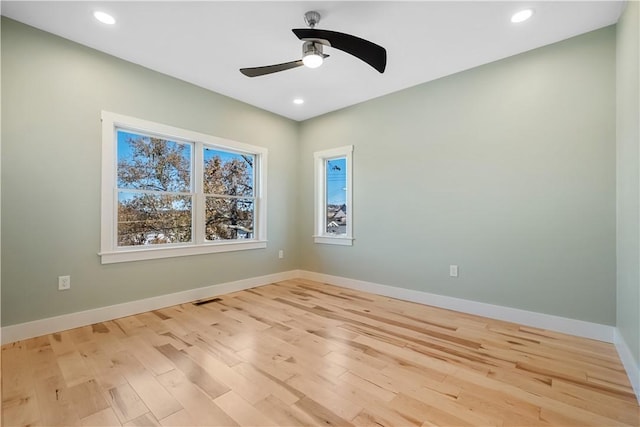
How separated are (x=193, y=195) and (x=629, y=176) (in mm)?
4110

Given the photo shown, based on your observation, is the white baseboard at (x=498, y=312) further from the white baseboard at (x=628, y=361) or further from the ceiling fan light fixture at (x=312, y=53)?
the ceiling fan light fixture at (x=312, y=53)

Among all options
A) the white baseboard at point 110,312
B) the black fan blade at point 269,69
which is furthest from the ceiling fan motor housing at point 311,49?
the white baseboard at point 110,312

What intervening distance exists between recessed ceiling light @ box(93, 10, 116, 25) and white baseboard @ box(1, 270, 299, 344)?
8.61 feet

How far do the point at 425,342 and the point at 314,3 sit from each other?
9.41 feet

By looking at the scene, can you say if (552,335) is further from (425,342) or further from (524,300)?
(425,342)

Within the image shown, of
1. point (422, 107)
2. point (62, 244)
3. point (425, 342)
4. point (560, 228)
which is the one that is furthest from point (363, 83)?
point (62, 244)

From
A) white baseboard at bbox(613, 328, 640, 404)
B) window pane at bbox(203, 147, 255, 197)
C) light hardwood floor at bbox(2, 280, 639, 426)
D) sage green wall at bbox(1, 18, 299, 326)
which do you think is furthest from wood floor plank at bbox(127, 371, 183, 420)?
white baseboard at bbox(613, 328, 640, 404)

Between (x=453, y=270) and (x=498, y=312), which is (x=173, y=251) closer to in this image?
(x=453, y=270)

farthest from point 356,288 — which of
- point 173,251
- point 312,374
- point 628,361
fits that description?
point 628,361

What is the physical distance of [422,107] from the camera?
3506mm

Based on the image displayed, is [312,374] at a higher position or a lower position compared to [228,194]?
lower

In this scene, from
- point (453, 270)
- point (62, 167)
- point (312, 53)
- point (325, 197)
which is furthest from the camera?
point (325, 197)

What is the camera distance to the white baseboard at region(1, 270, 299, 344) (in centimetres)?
240

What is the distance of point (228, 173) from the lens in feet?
13.4
